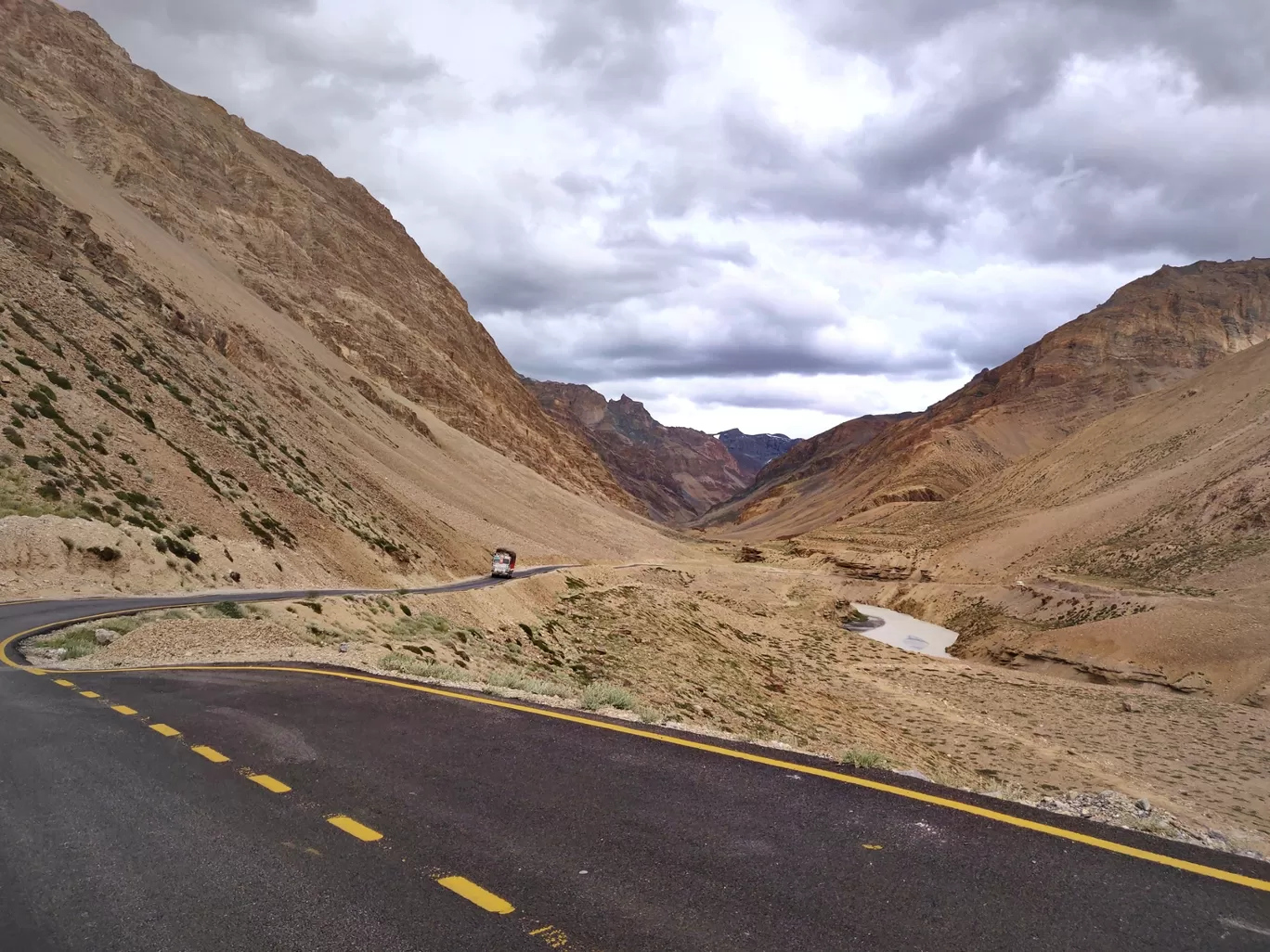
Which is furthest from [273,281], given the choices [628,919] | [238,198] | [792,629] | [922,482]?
[922,482]

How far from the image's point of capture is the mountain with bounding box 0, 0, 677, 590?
1041 inches

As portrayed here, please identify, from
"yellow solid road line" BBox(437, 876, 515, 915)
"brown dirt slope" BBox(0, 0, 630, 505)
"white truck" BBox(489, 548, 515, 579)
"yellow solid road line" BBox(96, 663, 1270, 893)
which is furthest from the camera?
"brown dirt slope" BBox(0, 0, 630, 505)

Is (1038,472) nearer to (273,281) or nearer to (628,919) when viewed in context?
(273,281)

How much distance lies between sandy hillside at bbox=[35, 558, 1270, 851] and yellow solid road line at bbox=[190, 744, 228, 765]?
143 inches

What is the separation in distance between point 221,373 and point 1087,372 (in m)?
132

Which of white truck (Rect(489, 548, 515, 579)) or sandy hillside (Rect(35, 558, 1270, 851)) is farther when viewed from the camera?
white truck (Rect(489, 548, 515, 579))

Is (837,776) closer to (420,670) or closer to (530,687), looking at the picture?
(530,687)

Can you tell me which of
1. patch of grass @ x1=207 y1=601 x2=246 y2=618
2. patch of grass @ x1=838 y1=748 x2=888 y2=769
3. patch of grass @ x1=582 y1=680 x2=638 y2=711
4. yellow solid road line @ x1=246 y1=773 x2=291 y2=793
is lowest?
patch of grass @ x1=207 y1=601 x2=246 y2=618

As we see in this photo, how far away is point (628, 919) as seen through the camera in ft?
13.4

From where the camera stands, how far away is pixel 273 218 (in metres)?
83.7

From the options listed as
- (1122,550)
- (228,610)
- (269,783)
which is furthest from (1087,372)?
(269,783)

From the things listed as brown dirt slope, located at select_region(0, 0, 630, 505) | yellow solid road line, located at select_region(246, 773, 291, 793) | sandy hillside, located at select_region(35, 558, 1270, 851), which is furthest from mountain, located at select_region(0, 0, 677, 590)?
yellow solid road line, located at select_region(246, 773, 291, 793)

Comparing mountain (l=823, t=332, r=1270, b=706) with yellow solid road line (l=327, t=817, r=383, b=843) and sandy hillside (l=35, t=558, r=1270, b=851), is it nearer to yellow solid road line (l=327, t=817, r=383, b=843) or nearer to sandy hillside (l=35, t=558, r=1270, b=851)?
sandy hillside (l=35, t=558, r=1270, b=851)

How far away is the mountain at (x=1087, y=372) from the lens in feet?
395
